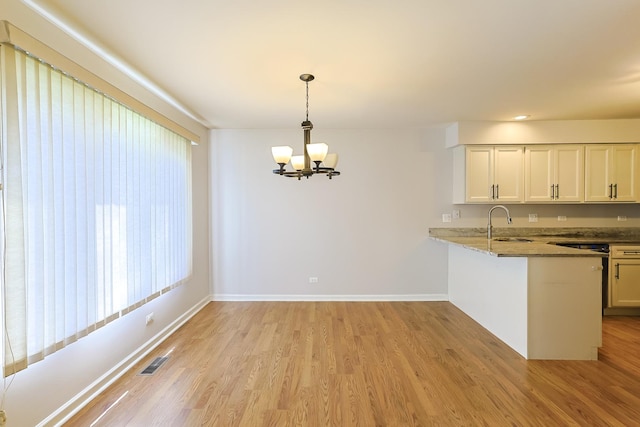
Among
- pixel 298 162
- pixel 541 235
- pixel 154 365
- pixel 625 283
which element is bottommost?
pixel 154 365

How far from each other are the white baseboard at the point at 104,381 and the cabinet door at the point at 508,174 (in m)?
4.56

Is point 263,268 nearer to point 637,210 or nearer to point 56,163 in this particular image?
point 56,163

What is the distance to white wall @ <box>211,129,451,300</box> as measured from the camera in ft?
15.1

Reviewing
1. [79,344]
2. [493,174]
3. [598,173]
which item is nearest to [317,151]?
[79,344]

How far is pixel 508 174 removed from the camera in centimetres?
422

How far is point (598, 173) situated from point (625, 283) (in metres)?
1.49

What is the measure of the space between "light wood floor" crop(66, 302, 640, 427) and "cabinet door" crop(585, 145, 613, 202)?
171cm

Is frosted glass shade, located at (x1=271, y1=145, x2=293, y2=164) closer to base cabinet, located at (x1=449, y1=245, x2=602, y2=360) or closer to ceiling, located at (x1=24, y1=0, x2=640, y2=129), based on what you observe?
ceiling, located at (x1=24, y1=0, x2=640, y2=129)

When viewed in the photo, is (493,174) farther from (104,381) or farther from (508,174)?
(104,381)

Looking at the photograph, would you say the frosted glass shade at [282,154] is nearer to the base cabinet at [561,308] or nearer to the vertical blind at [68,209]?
the vertical blind at [68,209]

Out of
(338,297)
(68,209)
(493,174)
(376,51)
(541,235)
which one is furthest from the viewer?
(338,297)

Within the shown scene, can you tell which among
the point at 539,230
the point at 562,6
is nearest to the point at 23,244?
the point at 562,6

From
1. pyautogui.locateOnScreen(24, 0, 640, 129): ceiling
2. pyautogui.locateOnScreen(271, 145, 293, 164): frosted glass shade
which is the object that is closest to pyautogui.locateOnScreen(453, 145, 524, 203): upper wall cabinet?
pyautogui.locateOnScreen(24, 0, 640, 129): ceiling

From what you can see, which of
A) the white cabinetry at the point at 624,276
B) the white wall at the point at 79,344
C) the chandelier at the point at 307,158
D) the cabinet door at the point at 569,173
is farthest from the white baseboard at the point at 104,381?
the white cabinetry at the point at 624,276
